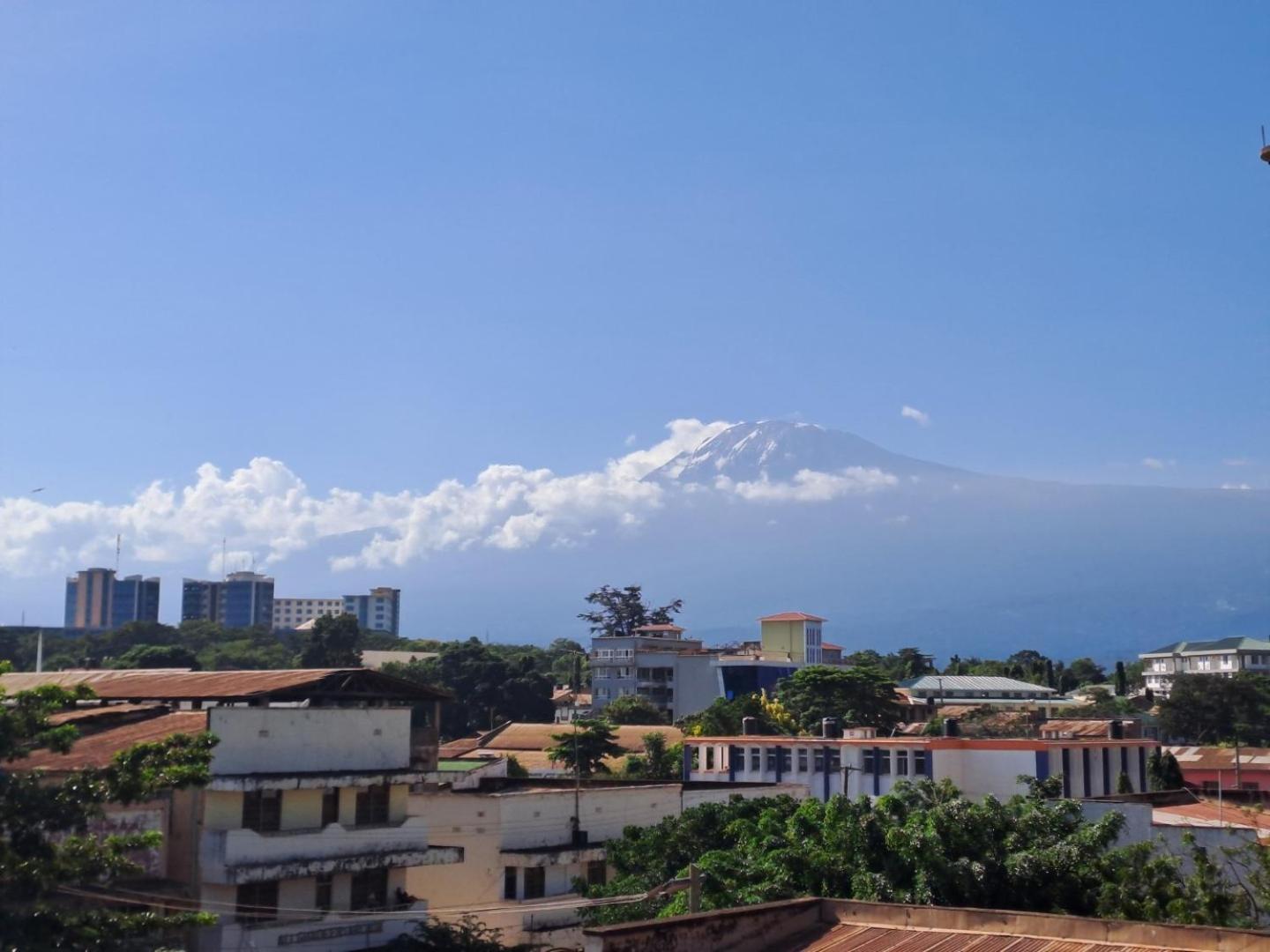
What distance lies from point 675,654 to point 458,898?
85838 millimetres

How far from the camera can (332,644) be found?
112500 mm

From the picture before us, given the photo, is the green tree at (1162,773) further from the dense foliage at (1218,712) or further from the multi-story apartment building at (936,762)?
the dense foliage at (1218,712)

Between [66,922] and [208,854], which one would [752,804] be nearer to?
[208,854]

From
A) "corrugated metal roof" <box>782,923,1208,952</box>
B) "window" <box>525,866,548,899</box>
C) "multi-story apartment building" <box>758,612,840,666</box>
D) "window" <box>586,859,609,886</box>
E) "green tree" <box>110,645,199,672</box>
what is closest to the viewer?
"corrugated metal roof" <box>782,923,1208,952</box>

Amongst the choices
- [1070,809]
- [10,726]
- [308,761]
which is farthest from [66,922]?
[1070,809]

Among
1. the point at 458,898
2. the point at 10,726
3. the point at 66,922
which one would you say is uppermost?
the point at 10,726

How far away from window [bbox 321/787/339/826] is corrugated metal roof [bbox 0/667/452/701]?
234 cm

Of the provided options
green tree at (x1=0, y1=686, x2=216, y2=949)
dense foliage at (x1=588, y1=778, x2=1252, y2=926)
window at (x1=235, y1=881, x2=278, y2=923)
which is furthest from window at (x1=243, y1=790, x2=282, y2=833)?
dense foliage at (x1=588, y1=778, x2=1252, y2=926)

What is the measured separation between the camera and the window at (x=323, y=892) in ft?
101

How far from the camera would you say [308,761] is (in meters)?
31.3

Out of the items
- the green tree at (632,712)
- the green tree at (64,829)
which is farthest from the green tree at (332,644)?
the green tree at (64,829)

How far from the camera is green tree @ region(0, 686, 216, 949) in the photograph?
20.1 m

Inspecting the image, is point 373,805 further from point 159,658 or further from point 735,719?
point 159,658

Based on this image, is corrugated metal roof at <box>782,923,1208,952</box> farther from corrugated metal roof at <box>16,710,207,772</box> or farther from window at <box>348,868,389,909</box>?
window at <box>348,868,389,909</box>
